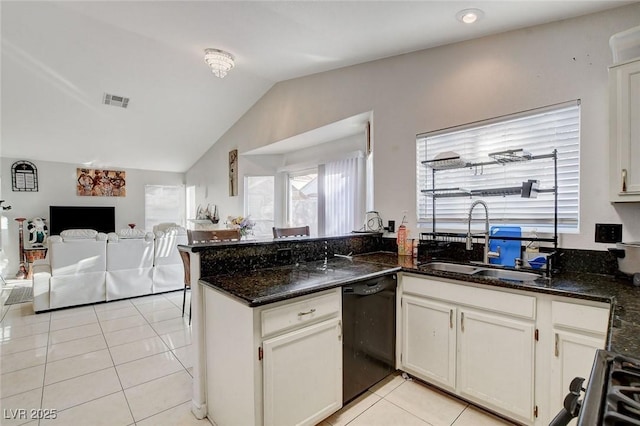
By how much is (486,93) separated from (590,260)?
1.42 m

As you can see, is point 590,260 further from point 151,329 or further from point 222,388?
point 151,329

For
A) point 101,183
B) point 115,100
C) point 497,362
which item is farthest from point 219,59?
point 101,183

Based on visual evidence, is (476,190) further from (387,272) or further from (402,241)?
(387,272)

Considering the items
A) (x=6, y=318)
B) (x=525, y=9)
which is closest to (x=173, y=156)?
(x=6, y=318)

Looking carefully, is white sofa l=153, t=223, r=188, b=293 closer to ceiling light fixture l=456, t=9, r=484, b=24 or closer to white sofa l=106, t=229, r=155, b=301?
white sofa l=106, t=229, r=155, b=301

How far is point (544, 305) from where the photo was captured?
161cm

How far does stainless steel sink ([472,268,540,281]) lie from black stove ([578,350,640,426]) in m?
1.17

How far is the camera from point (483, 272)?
87.1 inches

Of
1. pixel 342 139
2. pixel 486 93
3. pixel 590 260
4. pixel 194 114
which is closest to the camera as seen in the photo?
pixel 590 260

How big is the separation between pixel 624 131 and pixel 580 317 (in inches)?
41.6

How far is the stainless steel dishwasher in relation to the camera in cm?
183

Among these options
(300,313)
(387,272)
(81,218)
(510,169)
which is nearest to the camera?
(300,313)

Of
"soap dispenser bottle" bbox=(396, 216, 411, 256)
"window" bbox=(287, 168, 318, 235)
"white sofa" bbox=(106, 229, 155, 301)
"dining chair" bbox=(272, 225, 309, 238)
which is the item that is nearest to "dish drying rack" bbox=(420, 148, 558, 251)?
"soap dispenser bottle" bbox=(396, 216, 411, 256)

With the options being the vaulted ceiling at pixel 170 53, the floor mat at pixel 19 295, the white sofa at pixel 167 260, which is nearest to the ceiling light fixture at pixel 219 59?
the vaulted ceiling at pixel 170 53
